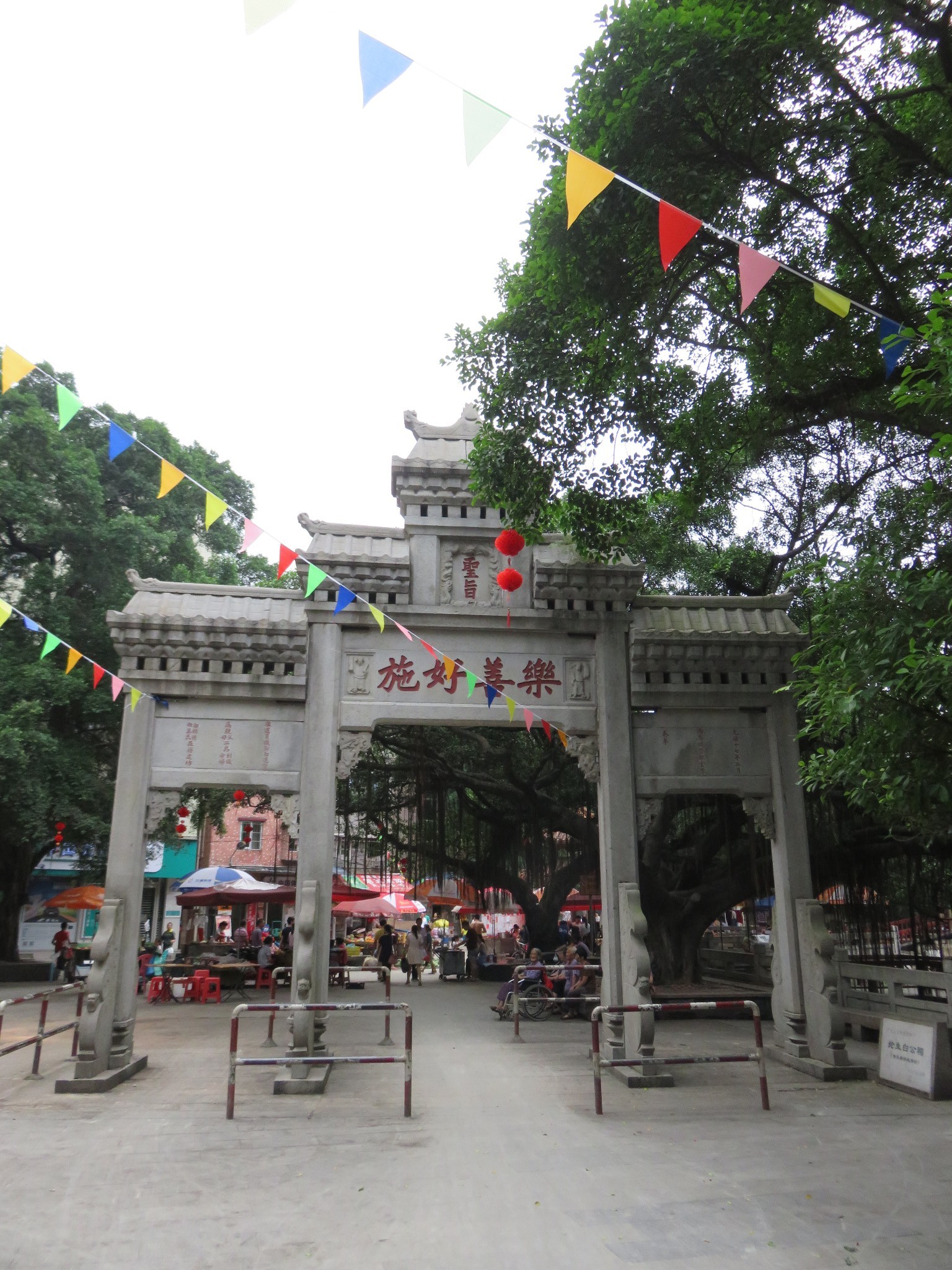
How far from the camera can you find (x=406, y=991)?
18.1 m

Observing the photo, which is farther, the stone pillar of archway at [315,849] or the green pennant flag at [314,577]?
the green pennant flag at [314,577]

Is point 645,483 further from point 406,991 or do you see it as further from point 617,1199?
point 406,991

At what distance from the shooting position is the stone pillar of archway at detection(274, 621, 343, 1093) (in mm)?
8070

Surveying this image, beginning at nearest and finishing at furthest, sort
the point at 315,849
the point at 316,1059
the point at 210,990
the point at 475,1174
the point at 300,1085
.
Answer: the point at 475,1174
the point at 316,1059
the point at 300,1085
the point at 315,849
the point at 210,990

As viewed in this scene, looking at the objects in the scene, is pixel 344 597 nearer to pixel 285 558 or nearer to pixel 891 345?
pixel 285 558

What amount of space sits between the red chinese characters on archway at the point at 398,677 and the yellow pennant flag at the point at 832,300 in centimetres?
527

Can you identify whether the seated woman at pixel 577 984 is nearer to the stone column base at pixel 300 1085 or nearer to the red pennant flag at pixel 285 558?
the stone column base at pixel 300 1085

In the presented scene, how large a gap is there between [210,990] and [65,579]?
27.7 ft

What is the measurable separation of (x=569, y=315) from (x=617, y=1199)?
712 cm

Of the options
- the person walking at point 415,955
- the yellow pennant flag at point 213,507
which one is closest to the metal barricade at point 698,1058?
the yellow pennant flag at point 213,507

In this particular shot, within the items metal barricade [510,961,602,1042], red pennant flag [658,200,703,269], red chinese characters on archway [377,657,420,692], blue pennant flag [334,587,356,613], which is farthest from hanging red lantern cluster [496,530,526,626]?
metal barricade [510,961,602,1042]

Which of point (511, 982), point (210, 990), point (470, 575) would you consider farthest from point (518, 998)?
point (210, 990)

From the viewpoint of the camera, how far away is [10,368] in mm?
6805

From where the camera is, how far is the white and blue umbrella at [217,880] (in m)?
19.2
